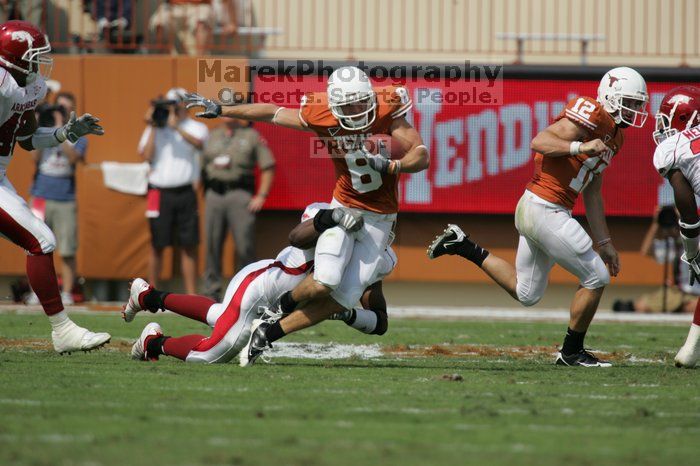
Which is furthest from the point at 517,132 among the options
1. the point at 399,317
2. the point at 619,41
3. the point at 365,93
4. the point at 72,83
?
the point at 365,93

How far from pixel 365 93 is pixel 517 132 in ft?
17.5

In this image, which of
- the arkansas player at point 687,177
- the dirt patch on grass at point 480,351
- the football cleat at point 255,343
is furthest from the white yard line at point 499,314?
the football cleat at point 255,343

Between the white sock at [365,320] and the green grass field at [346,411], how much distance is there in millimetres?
204

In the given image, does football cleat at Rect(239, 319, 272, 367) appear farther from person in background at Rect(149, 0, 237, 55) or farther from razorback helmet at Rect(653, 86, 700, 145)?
person in background at Rect(149, 0, 237, 55)

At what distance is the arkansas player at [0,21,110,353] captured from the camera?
6027 millimetres

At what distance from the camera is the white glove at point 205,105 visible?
20.0ft

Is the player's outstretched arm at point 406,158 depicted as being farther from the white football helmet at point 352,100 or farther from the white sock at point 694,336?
the white sock at point 694,336

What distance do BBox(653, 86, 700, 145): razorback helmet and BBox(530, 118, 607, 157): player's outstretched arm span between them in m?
Answer: 0.53

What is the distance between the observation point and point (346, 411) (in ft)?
14.9

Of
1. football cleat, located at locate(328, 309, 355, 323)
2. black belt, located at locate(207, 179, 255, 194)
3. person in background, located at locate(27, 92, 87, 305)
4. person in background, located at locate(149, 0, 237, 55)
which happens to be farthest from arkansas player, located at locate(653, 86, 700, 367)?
person in background, located at locate(149, 0, 237, 55)

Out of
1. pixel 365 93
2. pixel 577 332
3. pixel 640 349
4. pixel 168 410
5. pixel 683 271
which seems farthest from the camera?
pixel 683 271

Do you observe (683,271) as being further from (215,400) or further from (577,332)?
(215,400)

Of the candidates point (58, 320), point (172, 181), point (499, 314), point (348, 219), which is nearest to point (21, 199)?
point (58, 320)

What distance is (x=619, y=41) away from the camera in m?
11.4
